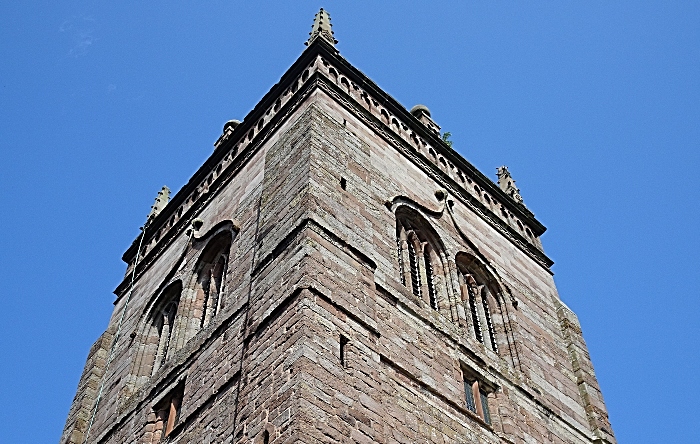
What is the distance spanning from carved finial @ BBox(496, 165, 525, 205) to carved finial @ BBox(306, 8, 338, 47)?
20.4 feet

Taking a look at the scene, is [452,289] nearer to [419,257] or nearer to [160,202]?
[419,257]

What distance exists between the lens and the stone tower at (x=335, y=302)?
42.5 feet

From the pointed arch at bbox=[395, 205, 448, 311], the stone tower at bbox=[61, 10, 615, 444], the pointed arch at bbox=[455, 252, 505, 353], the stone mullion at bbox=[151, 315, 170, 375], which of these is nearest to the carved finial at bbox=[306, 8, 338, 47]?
the stone tower at bbox=[61, 10, 615, 444]

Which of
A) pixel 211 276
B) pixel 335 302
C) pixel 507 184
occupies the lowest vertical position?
pixel 335 302

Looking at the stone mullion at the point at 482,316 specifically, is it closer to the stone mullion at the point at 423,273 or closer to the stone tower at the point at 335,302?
the stone tower at the point at 335,302

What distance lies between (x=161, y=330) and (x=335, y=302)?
709 cm

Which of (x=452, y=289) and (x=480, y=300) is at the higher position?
(x=480, y=300)

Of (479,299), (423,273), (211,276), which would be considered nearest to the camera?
(423,273)

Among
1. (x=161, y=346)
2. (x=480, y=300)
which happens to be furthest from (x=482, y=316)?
(x=161, y=346)

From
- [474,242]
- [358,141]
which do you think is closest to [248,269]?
[358,141]

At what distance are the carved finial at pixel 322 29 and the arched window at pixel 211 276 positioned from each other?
5.26 m

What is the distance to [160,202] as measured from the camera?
25.4 metres

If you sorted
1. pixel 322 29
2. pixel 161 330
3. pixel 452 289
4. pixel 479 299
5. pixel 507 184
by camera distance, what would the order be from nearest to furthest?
pixel 452 289
pixel 479 299
pixel 161 330
pixel 322 29
pixel 507 184

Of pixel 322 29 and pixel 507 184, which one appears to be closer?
pixel 322 29
